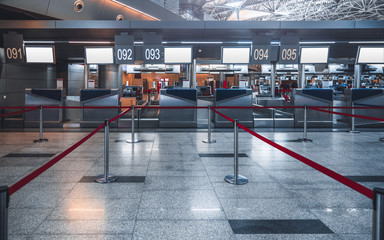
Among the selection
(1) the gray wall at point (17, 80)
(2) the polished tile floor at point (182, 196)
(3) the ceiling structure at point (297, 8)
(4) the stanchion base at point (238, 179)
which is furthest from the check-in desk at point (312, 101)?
(3) the ceiling structure at point (297, 8)

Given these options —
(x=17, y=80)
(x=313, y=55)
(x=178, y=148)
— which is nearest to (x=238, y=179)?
(x=178, y=148)

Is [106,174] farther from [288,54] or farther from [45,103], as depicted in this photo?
[288,54]

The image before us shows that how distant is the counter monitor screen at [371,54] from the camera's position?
36.5 feet

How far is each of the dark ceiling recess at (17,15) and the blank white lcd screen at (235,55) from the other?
6715 millimetres

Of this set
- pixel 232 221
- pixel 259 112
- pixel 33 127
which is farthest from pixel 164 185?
pixel 259 112

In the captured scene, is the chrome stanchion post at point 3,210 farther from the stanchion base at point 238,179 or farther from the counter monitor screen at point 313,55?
the counter monitor screen at point 313,55

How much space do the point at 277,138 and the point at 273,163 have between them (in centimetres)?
314

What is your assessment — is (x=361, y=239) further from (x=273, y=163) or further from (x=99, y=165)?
(x=99, y=165)

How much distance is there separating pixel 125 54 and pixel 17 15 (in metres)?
4.04

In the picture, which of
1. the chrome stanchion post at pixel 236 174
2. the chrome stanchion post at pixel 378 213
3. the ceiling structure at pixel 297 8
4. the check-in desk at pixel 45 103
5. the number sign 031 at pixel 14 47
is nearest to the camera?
the chrome stanchion post at pixel 378 213

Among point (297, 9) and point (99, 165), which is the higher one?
point (297, 9)

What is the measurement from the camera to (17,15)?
10.2 metres

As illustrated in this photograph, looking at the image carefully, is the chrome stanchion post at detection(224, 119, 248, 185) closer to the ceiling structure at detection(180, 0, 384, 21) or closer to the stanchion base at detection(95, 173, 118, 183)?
the stanchion base at detection(95, 173, 118, 183)

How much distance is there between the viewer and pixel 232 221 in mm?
2973
